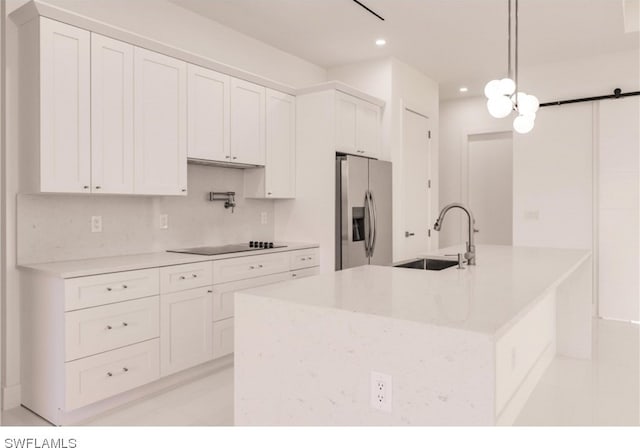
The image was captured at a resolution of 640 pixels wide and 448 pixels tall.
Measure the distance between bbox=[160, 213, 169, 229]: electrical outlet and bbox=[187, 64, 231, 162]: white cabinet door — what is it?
21.0 inches

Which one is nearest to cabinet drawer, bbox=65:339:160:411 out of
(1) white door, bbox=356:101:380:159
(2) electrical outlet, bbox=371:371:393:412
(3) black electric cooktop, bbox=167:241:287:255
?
(3) black electric cooktop, bbox=167:241:287:255

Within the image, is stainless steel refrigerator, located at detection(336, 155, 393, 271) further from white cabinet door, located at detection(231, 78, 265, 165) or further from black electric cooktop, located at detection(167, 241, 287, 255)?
white cabinet door, located at detection(231, 78, 265, 165)

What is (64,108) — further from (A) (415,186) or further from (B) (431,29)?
(A) (415,186)

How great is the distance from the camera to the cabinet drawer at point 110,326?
2549 millimetres

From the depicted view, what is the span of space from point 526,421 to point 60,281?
271 centimetres

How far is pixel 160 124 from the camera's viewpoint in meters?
3.24

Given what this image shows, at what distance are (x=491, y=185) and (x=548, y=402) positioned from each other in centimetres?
426

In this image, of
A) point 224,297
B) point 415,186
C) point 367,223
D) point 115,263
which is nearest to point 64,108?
point 115,263

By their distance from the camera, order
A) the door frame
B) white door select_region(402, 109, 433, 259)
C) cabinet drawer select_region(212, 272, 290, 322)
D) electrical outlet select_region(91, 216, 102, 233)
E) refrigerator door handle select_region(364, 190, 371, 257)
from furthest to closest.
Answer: white door select_region(402, 109, 433, 259), the door frame, refrigerator door handle select_region(364, 190, 371, 257), cabinet drawer select_region(212, 272, 290, 322), electrical outlet select_region(91, 216, 102, 233)

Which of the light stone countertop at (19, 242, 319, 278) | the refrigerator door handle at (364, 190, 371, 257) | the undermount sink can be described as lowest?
the undermount sink

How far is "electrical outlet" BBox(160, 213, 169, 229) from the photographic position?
11.9 feet

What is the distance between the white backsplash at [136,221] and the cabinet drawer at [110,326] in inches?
22.8

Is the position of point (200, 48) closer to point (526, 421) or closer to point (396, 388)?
point (396, 388)

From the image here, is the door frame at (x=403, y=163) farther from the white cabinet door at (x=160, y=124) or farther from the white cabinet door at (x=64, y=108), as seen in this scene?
the white cabinet door at (x=64, y=108)
